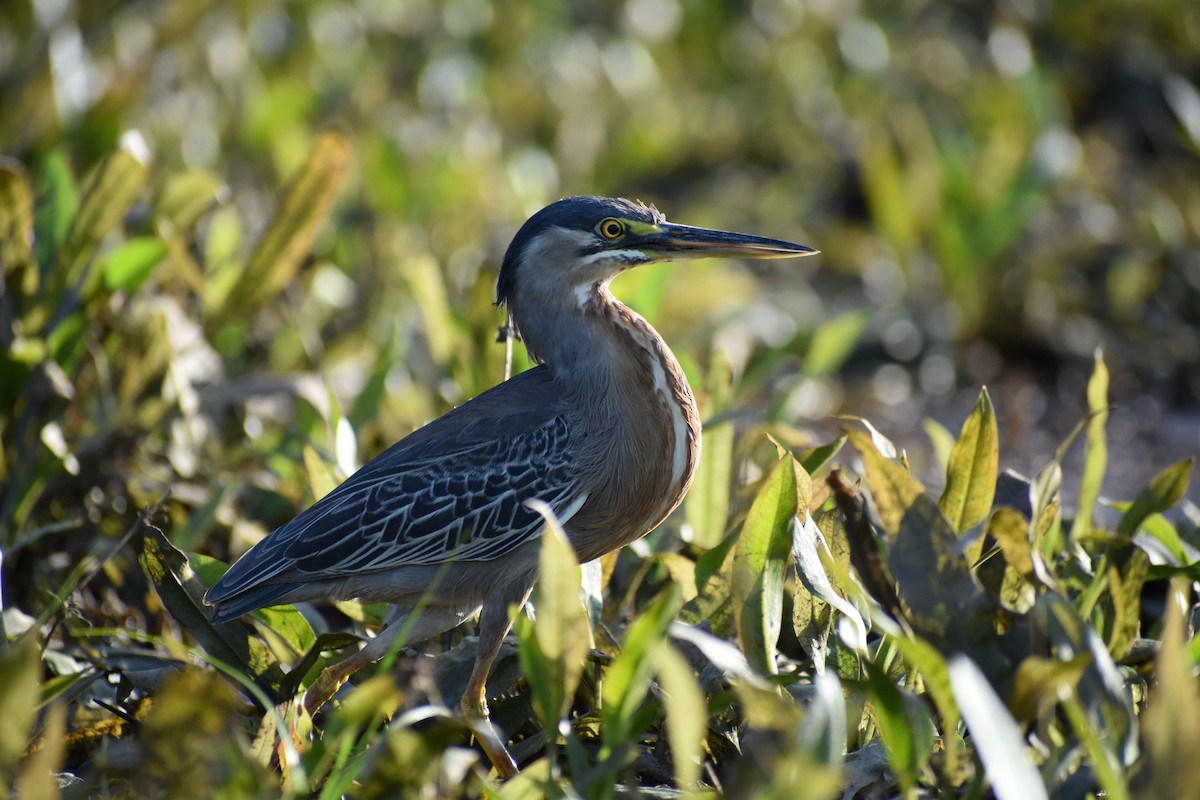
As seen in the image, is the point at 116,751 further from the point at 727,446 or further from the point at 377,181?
the point at 377,181

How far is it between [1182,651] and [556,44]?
847 cm

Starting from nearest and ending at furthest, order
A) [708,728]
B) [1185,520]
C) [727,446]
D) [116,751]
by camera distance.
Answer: [116,751]
[708,728]
[727,446]
[1185,520]

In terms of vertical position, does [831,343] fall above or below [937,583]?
below

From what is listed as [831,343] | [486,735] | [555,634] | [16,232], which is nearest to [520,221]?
[831,343]

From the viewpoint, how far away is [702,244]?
12.3 ft

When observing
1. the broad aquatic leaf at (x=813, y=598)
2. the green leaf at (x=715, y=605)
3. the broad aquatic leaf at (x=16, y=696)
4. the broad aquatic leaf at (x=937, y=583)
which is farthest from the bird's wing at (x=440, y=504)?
the broad aquatic leaf at (x=16, y=696)

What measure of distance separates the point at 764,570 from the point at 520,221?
13.4ft

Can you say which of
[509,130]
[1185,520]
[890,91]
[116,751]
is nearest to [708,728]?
[116,751]

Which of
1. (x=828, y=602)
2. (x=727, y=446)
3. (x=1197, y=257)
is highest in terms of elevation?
(x=828, y=602)

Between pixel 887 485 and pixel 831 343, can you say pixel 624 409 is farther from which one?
pixel 831 343

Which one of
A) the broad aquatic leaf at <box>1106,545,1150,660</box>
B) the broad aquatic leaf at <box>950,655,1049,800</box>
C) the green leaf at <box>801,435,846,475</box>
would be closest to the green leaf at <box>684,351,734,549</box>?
the green leaf at <box>801,435,846,475</box>

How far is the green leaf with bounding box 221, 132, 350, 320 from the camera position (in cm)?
507

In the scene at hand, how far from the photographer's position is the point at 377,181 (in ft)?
A: 23.5

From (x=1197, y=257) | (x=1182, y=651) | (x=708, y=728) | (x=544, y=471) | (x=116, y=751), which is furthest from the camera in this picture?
(x=1197, y=257)
